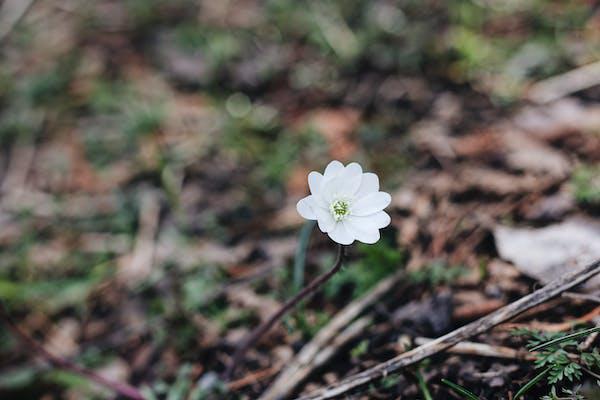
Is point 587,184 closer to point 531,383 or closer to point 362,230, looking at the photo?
point 531,383

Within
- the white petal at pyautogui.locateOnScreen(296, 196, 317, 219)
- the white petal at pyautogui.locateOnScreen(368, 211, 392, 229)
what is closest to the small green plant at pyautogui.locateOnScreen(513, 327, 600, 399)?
the white petal at pyautogui.locateOnScreen(368, 211, 392, 229)

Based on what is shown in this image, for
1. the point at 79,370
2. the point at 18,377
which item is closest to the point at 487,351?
the point at 79,370

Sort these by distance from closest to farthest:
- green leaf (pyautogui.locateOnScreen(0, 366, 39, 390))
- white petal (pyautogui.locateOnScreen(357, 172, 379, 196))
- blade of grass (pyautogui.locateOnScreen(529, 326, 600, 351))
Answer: blade of grass (pyautogui.locateOnScreen(529, 326, 600, 351)) → white petal (pyautogui.locateOnScreen(357, 172, 379, 196)) → green leaf (pyautogui.locateOnScreen(0, 366, 39, 390))

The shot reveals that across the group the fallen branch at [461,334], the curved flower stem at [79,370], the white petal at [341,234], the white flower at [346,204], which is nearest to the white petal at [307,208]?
the white flower at [346,204]

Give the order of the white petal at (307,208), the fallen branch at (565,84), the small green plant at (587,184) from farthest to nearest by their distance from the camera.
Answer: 1. the fallen branch at (565,84)
2. the small green plant at (587,184)
3. the white petal at (307,208)

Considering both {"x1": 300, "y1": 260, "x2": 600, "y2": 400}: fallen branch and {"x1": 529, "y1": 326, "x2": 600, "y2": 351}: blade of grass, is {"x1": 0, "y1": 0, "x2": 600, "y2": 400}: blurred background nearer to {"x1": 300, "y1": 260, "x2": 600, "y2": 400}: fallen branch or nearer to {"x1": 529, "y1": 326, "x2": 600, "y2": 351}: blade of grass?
{"x1": 300, "y1": 260, "x2": 600, "y2": 400}: fallen branch

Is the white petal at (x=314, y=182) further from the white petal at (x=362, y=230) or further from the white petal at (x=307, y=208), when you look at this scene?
the white petal at (x=362, y=230)
